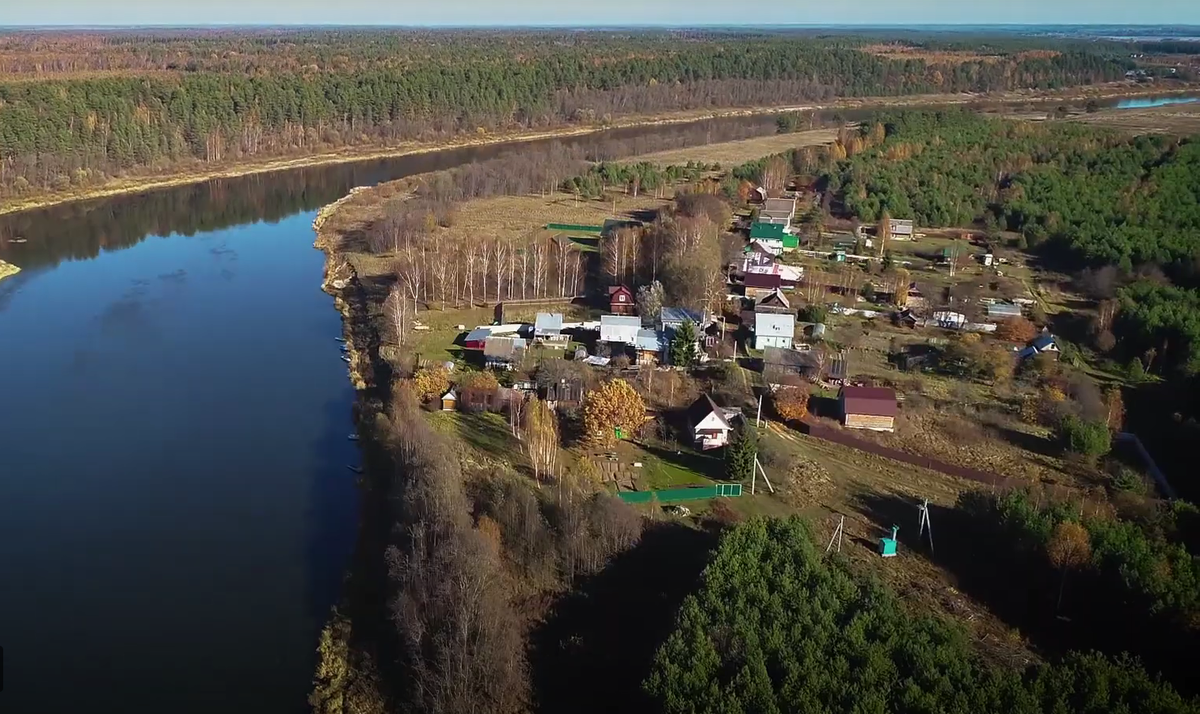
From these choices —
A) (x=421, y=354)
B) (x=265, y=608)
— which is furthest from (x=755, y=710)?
→ (x=421, y=354)

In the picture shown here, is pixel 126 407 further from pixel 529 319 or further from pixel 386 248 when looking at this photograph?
pixel 386 248

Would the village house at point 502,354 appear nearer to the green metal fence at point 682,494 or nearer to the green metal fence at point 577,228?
the green metal fence at point 682,494

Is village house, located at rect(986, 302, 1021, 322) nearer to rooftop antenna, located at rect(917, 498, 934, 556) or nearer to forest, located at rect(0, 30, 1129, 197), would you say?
rooftop antenna, located at rect(917, 498, 934, 556)

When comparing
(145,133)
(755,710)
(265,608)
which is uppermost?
(145,133)

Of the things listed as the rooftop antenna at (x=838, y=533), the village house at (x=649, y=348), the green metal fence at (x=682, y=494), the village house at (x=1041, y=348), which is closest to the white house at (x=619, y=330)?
the village house at (x=649, y=348)

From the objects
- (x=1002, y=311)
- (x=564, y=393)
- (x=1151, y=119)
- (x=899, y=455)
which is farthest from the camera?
(x=1151, y=119)

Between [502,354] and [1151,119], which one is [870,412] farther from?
[1151,119]

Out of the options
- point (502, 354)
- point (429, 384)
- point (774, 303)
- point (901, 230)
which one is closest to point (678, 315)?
point (774, 303)
